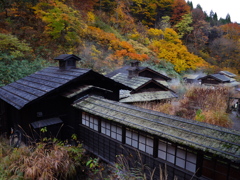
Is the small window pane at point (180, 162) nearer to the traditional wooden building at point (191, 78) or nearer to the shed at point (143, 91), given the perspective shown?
the shed at point (143, 91)

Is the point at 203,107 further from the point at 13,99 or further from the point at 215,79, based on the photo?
the point at 215,79

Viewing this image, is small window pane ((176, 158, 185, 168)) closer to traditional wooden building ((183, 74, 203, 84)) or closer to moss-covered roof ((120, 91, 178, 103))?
moss-covered roof ((120, 91, 178, 103))

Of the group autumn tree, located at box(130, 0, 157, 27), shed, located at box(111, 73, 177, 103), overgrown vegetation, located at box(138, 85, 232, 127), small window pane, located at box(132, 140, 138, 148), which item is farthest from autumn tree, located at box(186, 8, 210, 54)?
A: small window pane, located at box(132, 140, 138, 148)

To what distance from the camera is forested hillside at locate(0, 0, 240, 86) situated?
674 inches

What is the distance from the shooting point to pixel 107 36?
2634cm

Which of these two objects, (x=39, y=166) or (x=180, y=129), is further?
(x=39, y=166)

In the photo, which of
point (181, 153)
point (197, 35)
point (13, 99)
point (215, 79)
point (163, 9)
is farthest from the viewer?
point (197, 35)

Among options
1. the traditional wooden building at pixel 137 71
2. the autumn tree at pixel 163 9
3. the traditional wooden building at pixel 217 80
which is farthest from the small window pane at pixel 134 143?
the autumn tree at pixel 163 9

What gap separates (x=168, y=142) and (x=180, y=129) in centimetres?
51

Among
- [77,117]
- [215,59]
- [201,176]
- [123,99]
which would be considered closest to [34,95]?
[77,117]

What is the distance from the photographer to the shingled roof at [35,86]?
7.11 metres

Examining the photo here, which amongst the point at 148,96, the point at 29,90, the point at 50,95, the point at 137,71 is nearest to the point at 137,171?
the point at 50,95

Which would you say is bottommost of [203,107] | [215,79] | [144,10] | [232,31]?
[215,79]

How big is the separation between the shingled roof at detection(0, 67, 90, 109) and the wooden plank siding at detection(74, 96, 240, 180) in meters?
1.52
